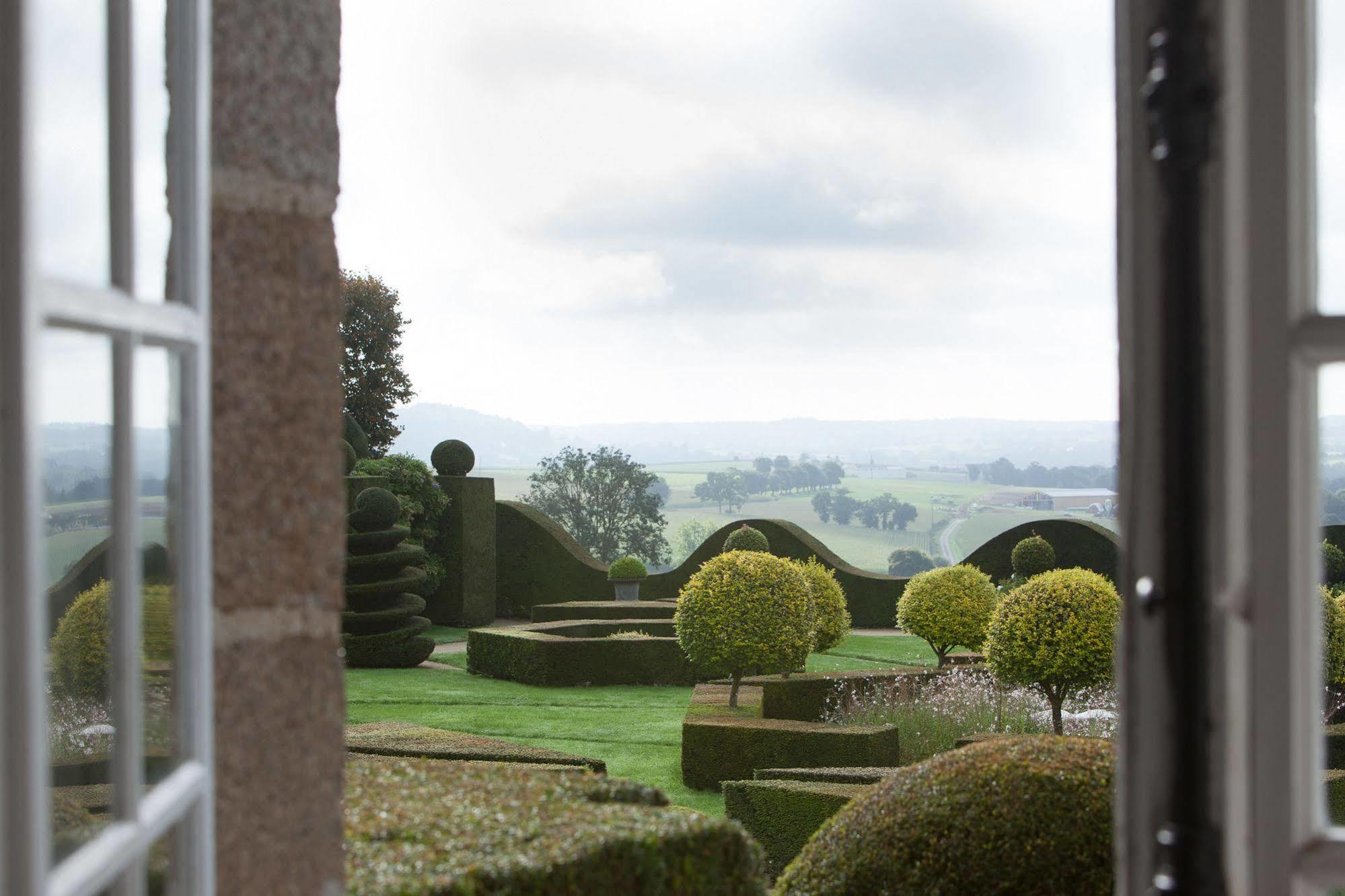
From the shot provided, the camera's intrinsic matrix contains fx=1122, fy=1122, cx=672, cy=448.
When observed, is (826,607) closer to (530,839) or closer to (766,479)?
(530,839)

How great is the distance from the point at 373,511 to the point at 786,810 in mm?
9219

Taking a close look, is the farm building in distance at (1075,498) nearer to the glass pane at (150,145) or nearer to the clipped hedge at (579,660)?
the clipped hedge at (579,660)

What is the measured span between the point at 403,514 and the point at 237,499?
1542 centimetres

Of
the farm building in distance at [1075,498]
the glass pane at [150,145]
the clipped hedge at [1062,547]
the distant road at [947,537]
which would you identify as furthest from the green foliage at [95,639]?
the distant road at [947,537]

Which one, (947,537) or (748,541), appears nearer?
(748,541)

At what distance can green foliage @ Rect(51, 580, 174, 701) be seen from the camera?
127cm

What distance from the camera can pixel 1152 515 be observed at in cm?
128

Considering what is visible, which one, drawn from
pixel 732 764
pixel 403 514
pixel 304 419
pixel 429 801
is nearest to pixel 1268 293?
pixel 304 419

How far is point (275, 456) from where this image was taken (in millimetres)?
1515

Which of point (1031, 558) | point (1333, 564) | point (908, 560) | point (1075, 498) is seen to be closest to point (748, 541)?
point (1031, 558)

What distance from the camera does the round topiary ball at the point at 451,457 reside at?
17.9m

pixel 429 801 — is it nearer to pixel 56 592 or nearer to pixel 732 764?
pixel 56 592

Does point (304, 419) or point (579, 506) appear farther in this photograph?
point (579, 506)

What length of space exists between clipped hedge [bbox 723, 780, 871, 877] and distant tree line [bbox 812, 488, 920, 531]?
24.1 meters
